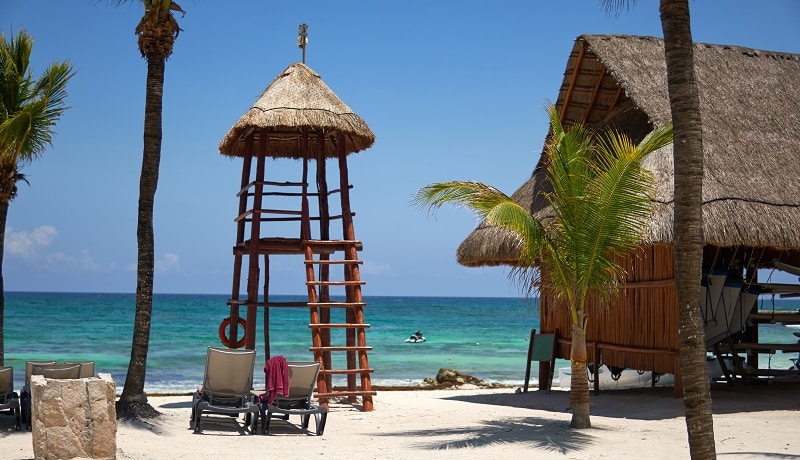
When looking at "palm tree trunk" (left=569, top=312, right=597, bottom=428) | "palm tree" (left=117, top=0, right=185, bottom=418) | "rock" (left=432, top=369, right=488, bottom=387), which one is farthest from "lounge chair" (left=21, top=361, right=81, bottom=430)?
"rock" (left=432, top=369, right=488, bottom=387)

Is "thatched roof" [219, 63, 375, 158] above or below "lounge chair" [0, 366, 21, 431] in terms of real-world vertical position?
above

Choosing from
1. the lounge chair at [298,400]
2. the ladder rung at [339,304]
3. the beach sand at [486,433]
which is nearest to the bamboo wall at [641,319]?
the beach sand at [486,433]

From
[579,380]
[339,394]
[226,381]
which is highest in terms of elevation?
[579,380]

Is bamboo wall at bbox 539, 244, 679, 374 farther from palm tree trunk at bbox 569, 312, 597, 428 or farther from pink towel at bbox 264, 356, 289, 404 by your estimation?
pink towel at bbox 264, 356, 289, 404

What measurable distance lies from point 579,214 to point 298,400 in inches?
141

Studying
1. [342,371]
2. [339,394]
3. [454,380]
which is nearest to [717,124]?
[342,371]

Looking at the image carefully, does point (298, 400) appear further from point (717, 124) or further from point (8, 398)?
point (717, 124)

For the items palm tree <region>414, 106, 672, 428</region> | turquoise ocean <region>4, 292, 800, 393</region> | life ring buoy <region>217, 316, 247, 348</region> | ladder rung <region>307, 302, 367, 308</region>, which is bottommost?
turquoise ocean <region>4, 292, 800, 393</region>

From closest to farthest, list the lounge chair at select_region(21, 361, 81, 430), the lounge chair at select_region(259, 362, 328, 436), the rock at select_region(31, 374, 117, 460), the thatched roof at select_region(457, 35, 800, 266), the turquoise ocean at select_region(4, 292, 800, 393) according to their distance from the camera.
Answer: the rock at select_region(31, 374, 117, 460), the lounge chair at select_region(21, 361, 81, 430), the lounge chair at select_region(259, 362, 328, 436), the thatched roof at select_region(457, 35, 800, 266), the turquoise ocean at select_region(4, 292, 800, 393)

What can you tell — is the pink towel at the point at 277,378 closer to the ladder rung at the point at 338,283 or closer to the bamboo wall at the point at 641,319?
the ladder rung at the point at 338,283

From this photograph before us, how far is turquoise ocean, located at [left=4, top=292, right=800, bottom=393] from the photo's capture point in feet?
91.9

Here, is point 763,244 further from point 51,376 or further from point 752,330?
point 51,376

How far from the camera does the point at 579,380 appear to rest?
1005cm

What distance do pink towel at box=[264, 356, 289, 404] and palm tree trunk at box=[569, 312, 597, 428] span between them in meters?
3.06
